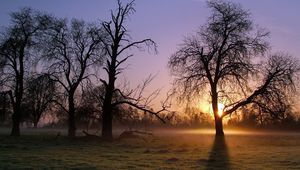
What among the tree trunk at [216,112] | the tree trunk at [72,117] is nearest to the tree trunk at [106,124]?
the tree trunk at [72,117]

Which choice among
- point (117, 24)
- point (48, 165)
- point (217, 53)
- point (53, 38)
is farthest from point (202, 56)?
point (48, 165)

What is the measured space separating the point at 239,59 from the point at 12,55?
20363 mm

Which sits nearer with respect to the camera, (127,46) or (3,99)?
(127,46)

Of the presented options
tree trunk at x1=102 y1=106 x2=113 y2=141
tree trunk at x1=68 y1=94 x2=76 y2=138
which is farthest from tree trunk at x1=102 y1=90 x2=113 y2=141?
tree trunk at x1=68 y1=94 x2=76 y2=138

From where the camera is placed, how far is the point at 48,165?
18.5 meters

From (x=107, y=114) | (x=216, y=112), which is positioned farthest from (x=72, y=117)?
(x=216, y=112)

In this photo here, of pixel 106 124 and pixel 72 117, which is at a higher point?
pixel 72 117

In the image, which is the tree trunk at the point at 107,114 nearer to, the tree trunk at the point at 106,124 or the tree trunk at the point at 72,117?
the tree trunk at the point at 106,124

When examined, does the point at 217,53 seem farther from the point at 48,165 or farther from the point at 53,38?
the point at 48,165

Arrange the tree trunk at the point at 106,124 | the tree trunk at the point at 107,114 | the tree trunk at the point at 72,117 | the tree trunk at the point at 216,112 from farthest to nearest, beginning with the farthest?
the tree trunk at the point at 72,117
the tree trunk at the point at 107,114
the tree trunk at the point at 106,124
the tree trunk at the point at 216,112

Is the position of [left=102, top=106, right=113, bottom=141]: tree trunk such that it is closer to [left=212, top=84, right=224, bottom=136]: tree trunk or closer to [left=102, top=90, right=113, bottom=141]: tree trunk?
[left=102, top=90, right=113, bottom=141]: tree trunk

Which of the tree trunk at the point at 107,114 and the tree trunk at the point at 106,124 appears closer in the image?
the tree trunk at the point at 106,124

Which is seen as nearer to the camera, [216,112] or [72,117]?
[216,112]

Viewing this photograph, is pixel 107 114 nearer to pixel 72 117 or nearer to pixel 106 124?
pixel 106 124
